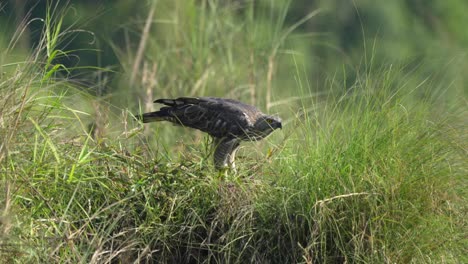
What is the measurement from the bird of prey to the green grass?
0.46 m

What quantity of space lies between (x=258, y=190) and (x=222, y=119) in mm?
906

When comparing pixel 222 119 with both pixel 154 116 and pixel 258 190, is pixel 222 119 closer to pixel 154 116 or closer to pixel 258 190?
pixel 154 116

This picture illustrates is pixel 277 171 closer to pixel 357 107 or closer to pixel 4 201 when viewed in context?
pixel 357 107

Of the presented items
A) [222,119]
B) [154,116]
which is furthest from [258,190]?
[154,116]

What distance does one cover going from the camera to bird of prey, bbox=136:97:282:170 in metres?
5.28

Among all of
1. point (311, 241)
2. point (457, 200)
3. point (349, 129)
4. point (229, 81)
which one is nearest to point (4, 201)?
point (311, 241)

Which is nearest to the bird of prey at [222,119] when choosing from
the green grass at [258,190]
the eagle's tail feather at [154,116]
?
the eagle's tail feather at [154,116]

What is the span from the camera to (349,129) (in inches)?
185

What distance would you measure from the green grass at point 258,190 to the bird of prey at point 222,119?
46cm

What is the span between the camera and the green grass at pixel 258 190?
4223 mm

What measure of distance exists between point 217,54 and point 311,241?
5.70 metres

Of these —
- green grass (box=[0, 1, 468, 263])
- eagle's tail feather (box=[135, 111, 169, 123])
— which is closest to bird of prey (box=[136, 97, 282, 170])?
eagle's tail feather (box=[135, 111, 169, 123])

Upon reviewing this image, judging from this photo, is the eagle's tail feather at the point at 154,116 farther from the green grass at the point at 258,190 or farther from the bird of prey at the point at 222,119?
the green grass at the point at 258,190

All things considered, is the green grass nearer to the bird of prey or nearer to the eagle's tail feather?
the bird of prey
